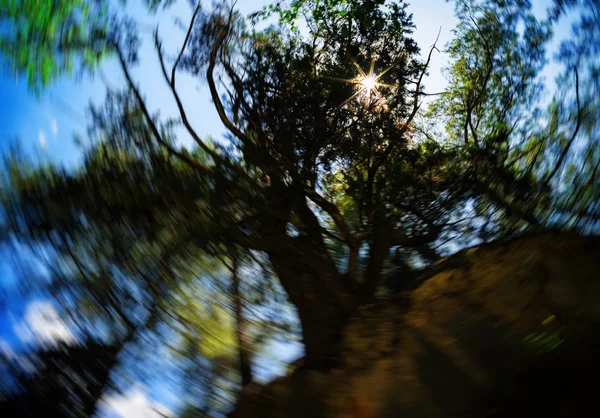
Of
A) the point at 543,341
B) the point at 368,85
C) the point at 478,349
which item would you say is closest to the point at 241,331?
the point at 478,349

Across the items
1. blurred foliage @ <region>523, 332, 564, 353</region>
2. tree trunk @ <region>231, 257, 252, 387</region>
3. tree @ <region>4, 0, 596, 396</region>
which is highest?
tree @ <region>4, 0, 596, 396</region>

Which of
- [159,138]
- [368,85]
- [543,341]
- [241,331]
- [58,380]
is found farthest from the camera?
[368,85]

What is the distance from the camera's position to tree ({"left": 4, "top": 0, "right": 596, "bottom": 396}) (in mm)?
1332

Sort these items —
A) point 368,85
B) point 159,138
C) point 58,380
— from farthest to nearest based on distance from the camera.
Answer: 1. point 368,85
2. point 159,138
3. point 58,380

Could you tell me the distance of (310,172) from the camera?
187 cm

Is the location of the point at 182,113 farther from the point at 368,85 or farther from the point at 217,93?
the point at 368,85

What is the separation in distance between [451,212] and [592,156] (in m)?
0.58

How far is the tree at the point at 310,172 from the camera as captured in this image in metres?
1.33

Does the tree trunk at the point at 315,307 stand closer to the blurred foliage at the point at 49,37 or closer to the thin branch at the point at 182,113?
the thin branch at the point at 182,113

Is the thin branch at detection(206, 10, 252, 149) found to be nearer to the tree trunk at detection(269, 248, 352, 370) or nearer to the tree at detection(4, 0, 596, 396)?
the tree at detection(4, 0, 596, 396)

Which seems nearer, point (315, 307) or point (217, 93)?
point (315, 307)

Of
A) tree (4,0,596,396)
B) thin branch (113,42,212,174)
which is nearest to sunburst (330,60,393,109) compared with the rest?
tree (4,0,596,396)

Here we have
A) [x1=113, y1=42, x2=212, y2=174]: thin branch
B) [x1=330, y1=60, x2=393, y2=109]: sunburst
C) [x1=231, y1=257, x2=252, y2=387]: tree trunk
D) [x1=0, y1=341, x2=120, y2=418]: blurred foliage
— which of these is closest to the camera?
[x1=0, y1=341, x2=120, y2=418]: blurred foliage

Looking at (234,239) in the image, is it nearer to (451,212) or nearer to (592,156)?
(451,212)
